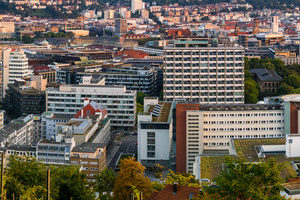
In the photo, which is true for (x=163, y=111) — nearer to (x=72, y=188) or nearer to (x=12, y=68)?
A: (x=72, y=188)

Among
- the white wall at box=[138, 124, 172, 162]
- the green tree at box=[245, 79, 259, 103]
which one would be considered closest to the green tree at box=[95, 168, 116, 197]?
the white wall at box=[138, 124, 172, 162]

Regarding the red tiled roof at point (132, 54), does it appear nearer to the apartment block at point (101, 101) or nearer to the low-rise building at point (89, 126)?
the apartment block at point (101, 101)

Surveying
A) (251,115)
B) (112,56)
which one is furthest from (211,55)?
(112,56)

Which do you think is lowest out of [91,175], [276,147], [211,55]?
[91,175]

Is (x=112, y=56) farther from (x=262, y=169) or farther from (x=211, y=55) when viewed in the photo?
(x=262, y=169)

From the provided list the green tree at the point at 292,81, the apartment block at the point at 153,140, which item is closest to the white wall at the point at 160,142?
the apartment block at the point at 153,140

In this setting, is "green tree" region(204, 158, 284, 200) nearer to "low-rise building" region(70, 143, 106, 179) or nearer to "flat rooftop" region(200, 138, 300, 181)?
"flat rooftop" region(200, 138, 300, 181)

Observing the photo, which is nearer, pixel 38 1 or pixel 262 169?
pixel 262 169
